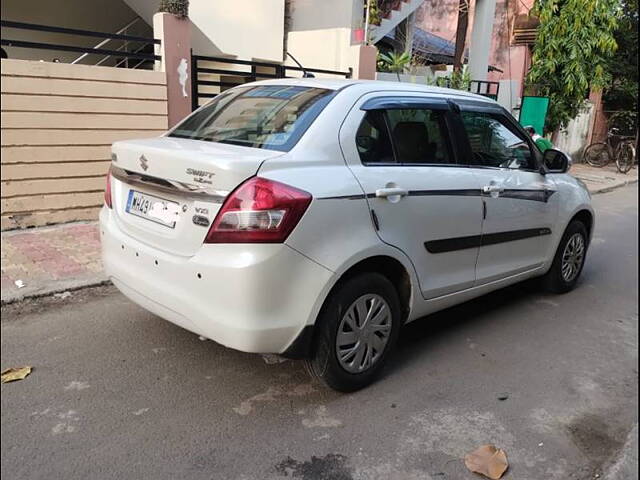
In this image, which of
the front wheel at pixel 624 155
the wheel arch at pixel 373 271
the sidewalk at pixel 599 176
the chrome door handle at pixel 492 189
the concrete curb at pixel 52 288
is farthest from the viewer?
the front wheel at pixel 624 155

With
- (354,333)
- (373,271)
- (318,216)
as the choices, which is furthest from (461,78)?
(318,216)

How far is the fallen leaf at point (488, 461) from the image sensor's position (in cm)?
265

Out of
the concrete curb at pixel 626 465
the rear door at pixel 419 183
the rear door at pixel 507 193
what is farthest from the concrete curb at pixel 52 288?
the concrete curb at pixel 626 465

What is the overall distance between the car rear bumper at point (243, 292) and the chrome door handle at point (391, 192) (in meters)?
0.55

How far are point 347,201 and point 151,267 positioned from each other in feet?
3.55

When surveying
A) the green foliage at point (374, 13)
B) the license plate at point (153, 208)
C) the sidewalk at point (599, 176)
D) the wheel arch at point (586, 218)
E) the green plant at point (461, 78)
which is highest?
the green foliage at point (374, 13)

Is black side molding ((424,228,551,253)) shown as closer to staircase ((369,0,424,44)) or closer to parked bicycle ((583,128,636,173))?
staircase ((369,0,424,44))

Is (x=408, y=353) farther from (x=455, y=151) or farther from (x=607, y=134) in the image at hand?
(x=607, y=134)

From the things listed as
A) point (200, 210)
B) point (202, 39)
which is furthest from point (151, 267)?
point (202, 39)

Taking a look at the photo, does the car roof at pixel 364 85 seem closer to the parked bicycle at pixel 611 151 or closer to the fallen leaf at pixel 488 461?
the fallen leaf at pixel 488 461

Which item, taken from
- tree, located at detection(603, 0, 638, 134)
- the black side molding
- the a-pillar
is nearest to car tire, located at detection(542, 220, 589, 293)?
the black side molding

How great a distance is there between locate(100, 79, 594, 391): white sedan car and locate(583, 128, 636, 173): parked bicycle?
1246 centimetres

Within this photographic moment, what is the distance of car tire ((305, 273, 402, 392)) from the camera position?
3.01 meters

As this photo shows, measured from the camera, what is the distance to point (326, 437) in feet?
9.38
